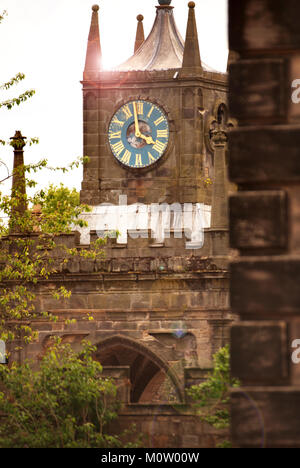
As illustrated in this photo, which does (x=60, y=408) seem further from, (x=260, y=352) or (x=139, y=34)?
(x=139, y=34)

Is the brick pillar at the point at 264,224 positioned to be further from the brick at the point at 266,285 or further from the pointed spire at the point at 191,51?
the pointed spire at the point at 191,51

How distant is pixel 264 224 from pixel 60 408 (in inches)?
605

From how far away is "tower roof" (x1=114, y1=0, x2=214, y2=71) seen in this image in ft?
139

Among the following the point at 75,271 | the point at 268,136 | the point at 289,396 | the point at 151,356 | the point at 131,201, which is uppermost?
the point at 131,201

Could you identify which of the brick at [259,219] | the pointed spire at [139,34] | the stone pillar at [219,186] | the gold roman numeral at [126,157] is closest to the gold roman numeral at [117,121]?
the gold roman numeral at [126,157]

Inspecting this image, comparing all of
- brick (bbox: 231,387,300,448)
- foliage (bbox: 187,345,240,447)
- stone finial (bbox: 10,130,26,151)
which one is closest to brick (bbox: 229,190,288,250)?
brick (bbox: 231,387,300,448)

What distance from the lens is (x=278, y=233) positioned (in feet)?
34.6

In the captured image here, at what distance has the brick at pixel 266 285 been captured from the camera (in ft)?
34.4

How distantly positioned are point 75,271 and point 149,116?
611cm

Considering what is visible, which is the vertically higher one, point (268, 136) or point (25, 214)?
point (25, 214)

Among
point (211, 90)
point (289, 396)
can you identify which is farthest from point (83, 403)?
point (211, 90)

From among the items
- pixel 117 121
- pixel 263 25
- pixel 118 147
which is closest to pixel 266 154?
pixel 263 25

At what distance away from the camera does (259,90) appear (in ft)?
34.9

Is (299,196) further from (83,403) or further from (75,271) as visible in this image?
(75,271)
